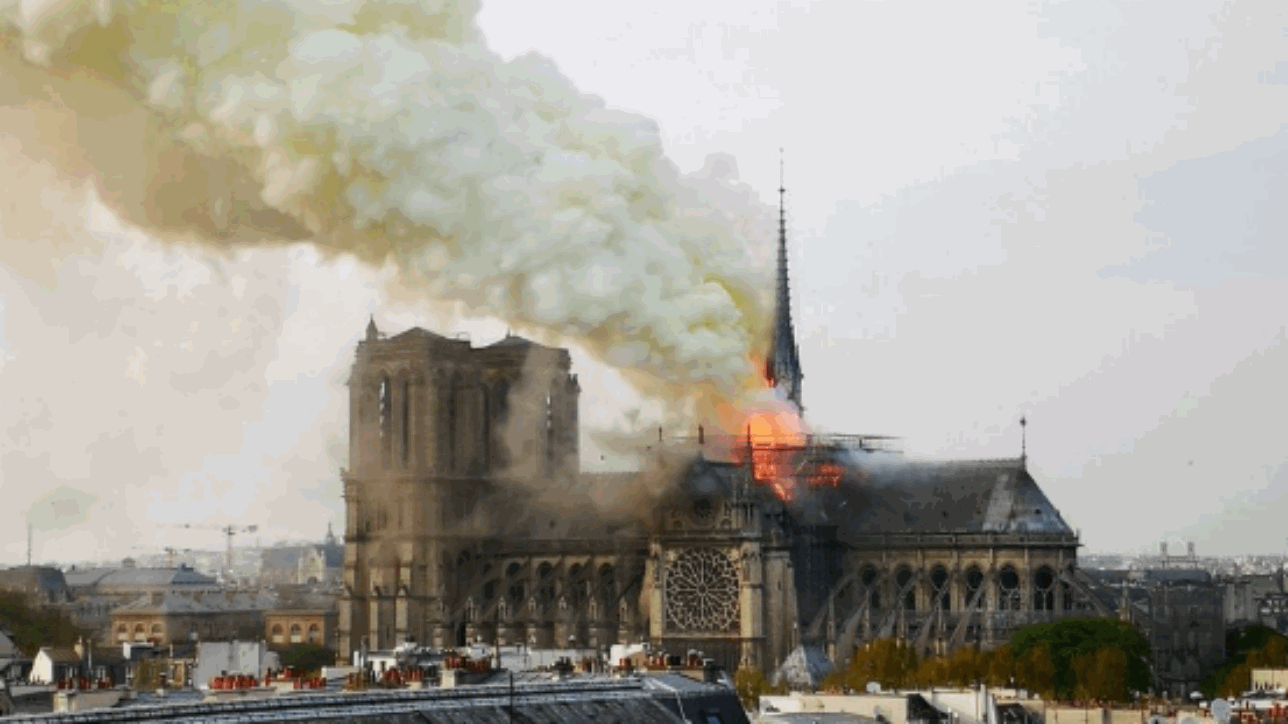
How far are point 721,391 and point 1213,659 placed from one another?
35077 millimetres

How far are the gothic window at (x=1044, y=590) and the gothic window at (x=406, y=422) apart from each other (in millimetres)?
39902

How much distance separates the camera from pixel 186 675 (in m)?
133

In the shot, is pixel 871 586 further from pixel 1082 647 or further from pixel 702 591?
pixel 1082 647

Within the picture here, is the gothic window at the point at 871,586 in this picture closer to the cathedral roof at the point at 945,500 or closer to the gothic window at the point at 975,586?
the cathedral roof at the point at 945,500

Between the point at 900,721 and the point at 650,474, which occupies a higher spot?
the point at 650,474

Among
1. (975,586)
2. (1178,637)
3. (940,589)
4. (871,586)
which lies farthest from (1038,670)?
(1178,637)

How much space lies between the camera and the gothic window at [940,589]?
183500 mm

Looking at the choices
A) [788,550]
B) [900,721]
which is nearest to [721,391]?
[788,550]

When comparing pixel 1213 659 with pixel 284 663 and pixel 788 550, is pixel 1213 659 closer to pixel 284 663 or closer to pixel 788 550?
pixel 788 550

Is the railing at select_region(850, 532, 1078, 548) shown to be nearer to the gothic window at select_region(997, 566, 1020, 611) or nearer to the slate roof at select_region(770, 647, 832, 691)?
the gothic window at select_region(997, 566, 1020, 611)

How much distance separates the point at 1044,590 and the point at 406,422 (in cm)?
4095

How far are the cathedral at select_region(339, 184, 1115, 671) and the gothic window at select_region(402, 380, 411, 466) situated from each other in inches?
3.3

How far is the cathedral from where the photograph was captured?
181375mm

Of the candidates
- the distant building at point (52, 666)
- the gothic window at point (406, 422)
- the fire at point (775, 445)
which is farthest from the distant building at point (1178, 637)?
the distant building at point (52, 666)
